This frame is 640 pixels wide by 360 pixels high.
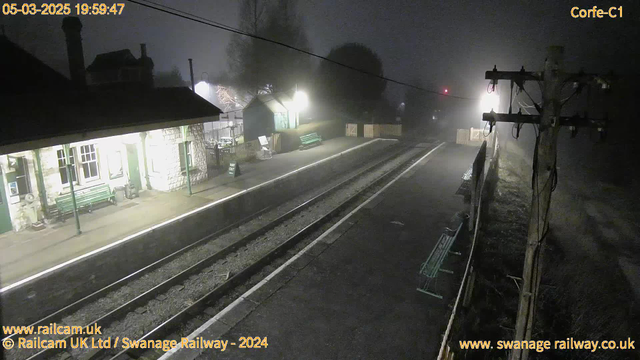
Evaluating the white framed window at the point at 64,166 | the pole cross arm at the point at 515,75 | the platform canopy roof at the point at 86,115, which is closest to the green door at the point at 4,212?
the white framed window at the point at 64,166

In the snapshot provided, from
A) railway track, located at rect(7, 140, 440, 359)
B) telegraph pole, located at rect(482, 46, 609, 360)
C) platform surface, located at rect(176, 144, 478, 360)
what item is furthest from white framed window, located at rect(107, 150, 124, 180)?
telegraph pole, located at rect(482, 46, 609, 360)

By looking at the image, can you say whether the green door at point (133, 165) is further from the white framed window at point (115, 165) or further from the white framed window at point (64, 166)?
the white framed window at point (64, 166)

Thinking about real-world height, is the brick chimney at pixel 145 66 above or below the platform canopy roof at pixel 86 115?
above

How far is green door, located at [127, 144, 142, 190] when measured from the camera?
1529 centimetres

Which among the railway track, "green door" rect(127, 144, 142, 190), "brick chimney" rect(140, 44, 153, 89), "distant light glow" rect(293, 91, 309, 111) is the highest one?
"brick chimney" rect(140, 44, 153, 89)

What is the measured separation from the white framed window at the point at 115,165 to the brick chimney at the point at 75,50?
3334 mm

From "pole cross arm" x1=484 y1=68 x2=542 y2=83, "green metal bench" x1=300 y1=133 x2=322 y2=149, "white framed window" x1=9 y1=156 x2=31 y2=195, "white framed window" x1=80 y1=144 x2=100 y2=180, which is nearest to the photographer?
"pole cross arm" x1=484 y1=68 x2=542 y2=83

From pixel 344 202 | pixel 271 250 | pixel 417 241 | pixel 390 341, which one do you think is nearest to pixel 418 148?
pixel 344 202

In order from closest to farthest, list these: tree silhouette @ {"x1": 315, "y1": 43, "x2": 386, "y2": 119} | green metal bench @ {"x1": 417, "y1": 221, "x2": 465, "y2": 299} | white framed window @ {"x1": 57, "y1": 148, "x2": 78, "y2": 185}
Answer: green metal bench @ {"x1": 417, "y1": 221, "x2": 465, "y2": 299}, white framed window @ {"x1": 57, "y1": 148, "x2": 78, "y2": 185}, tree silhouette @ {"x1": 315, "y1": 43, "x2": 386, "y2": 119}

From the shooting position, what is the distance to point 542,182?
516cm

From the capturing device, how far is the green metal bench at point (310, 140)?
27.1 metres

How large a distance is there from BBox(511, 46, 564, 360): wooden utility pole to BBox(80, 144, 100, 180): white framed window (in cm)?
1445

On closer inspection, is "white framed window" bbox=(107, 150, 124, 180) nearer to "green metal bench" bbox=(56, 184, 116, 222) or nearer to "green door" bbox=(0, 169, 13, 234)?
"green metal bench" bbox=(56, 184, 116, 222)

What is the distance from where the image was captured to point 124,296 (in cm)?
924
